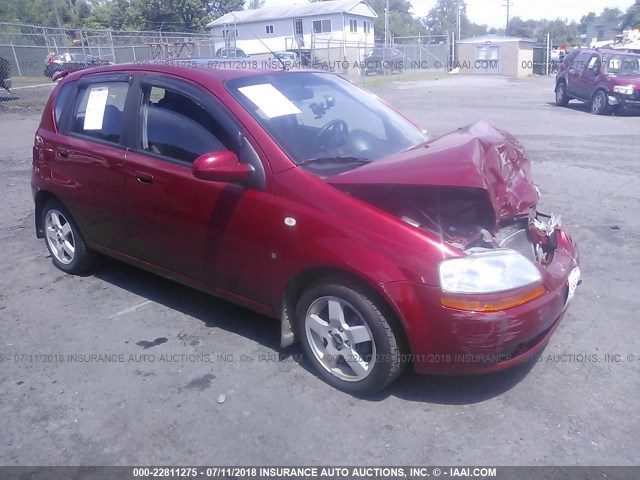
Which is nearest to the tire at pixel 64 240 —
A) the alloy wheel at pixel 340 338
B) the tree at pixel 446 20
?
the alloy wheel at pixel 340 338

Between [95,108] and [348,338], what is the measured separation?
2.86 m

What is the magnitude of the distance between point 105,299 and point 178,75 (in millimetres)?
1920

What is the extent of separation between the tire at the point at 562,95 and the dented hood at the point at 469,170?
1668cm

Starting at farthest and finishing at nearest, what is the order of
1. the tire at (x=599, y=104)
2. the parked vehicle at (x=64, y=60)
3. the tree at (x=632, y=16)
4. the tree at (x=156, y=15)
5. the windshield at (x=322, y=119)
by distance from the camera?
the tree at (x=632, y=16)
the tree at (x=156, y=15)
the parked vehicle at (x=64, y=60)
the tire at (x=599, y=104)
the windshield at (x=322, y=119)

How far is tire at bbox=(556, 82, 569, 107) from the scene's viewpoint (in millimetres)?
19034

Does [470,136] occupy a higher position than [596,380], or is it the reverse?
[470,136]

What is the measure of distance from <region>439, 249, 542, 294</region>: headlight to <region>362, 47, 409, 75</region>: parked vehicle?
124 feet

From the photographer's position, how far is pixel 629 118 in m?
16.1

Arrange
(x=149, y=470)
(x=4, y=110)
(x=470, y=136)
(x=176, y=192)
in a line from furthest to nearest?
(x=4, y=110), (x=176, y=192), (x=470, y=136), (x=149, y=470)

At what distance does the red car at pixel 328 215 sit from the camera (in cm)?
315

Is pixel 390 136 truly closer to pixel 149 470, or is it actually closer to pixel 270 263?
pixel 270 263

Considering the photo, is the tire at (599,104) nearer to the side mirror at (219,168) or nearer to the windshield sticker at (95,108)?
the windshield sticker at (95,108)

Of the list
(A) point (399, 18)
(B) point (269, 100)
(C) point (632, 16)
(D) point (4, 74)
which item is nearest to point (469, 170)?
(B) point (269, 100)

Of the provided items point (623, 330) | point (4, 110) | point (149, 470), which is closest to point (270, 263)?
point (149, 470)
